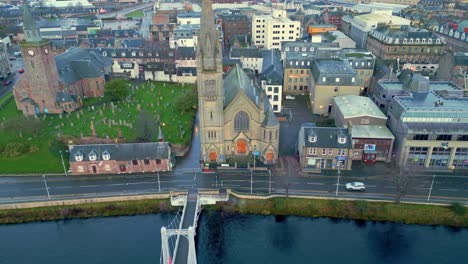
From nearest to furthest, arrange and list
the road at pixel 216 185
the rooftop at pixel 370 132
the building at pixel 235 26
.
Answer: the road at pixel 216 185
the rooftop at pixel 370 132
the building at pixel 235 26

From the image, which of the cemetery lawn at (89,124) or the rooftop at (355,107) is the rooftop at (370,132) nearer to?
the rooftop at (355,107)

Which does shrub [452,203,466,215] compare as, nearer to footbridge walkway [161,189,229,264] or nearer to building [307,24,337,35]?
footbridge walkway [161,189,229,264]

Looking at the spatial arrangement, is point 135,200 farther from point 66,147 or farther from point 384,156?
point 384,156

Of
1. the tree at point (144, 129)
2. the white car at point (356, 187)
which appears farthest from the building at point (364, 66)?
the tree at point (144, 129)

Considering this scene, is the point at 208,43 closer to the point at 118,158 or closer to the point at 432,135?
the point at 118,158

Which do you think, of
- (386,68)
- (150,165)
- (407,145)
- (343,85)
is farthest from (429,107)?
(150,165)

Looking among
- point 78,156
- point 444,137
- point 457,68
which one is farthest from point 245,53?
point 78,156
